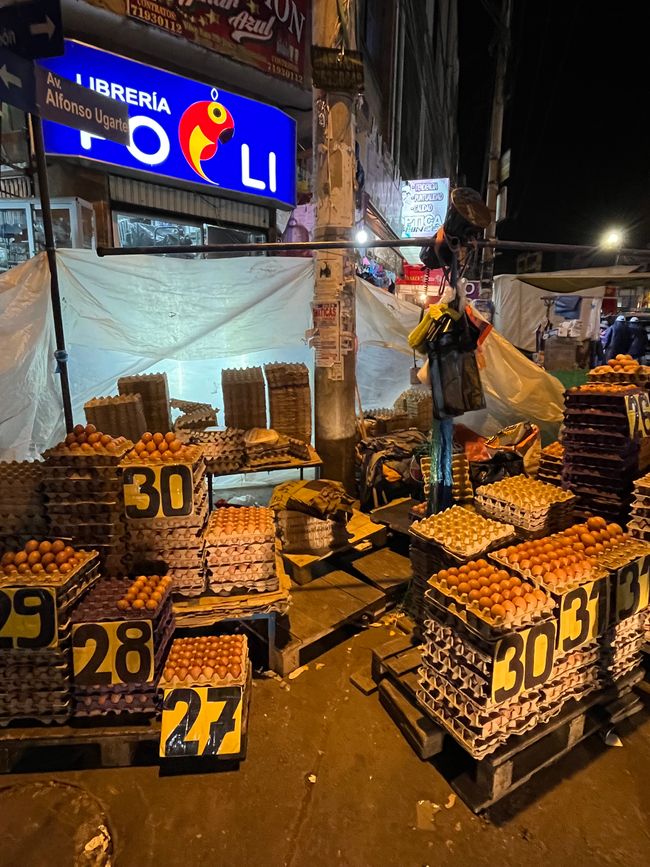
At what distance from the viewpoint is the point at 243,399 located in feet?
21.2

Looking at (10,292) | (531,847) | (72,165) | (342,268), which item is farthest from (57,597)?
(72,165)

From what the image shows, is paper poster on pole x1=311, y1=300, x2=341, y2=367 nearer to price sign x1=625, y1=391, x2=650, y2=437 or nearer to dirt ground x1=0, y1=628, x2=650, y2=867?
price sign x1=625, y1=391, x2=650, y2=437

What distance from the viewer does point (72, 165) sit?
7434 mm

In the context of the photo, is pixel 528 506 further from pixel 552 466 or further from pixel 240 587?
pixel 240 587

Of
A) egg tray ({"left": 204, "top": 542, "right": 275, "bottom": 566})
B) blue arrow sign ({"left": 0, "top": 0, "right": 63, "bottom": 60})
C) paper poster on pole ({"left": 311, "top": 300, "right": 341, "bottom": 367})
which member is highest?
blue arrow sign ({"left": 0, "top": 0, "right": 63, "bottom": 60})

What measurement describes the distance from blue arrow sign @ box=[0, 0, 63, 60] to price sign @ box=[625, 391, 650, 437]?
6014mm

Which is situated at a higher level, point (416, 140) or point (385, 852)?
point (416, 140)

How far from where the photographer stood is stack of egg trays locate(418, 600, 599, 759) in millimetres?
2811

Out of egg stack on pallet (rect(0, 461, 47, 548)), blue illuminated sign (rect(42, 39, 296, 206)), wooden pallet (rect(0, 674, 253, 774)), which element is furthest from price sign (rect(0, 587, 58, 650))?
blue illuminated sign (rect(42, 39, 296, 206))

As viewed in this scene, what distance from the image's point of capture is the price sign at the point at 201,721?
120 inches

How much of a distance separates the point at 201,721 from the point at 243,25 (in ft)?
33.4

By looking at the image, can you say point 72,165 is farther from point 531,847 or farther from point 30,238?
point 531,847

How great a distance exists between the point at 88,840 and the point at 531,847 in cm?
247

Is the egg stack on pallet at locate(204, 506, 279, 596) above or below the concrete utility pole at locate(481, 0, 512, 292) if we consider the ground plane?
below
